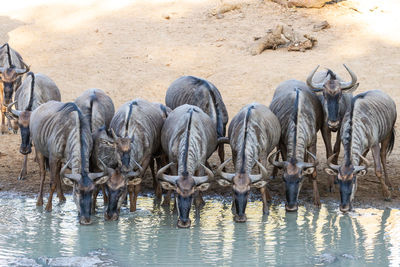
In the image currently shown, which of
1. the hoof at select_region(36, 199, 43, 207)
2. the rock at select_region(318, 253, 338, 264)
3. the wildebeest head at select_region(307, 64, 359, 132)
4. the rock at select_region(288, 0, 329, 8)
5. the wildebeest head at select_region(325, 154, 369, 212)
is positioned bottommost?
the hoof at select_region(36, 199, 43, 207)

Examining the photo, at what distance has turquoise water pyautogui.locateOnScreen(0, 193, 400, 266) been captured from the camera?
8234 millimetres

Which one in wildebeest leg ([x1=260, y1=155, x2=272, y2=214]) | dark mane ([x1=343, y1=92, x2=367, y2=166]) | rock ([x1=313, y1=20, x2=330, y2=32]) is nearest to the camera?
dark mane ([x1=343, y1=92, x2=367, y2=166])

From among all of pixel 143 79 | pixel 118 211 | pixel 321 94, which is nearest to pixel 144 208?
pixel 118 211

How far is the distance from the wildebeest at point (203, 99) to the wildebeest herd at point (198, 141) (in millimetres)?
24

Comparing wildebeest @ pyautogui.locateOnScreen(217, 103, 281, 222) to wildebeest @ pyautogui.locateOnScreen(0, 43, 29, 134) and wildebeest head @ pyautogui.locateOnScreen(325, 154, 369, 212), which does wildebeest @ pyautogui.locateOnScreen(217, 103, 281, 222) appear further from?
wildebeest @ pyautogui.locateOnScreen(0, 43, 29, 134)

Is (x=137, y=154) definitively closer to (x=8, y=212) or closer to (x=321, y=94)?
(x=8, y=212)

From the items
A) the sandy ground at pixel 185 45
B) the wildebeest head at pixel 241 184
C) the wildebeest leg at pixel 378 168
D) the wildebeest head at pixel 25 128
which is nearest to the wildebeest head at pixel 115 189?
the wildebeest head at pixel 241 184

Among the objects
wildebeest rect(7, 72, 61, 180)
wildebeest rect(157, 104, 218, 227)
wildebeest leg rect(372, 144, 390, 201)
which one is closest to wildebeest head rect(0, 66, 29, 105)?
wildebeest rect(7, 72, 61, 180)

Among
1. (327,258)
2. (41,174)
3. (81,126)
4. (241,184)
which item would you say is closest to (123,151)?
(81,126)

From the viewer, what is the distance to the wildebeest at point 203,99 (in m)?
11.6

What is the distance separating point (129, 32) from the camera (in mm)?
21250

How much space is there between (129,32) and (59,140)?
38.3 feet

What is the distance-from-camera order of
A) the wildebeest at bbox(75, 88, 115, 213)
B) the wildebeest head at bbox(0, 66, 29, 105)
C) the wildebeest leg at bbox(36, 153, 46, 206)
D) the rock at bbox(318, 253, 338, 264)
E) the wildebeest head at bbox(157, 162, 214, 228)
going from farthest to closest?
the wildebeest head at bbox(0, 66, 29, 105) → the wildebeest at bbox(75, 88, 115, 213) → the wildebeest leg at bbox(36, 153, 46, 206) → the wildebeest head at bbox(157, 162, 214, 228) → the rock at bbox(318, 253, 338, 264)

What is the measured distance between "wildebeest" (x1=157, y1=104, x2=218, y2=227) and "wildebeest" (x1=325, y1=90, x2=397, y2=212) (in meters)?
1.88
